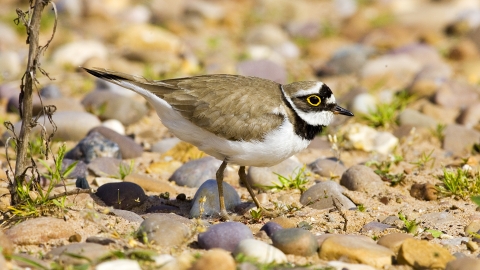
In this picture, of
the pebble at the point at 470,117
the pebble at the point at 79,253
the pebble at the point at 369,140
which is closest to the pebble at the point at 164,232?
the pebble at the point at 79,253

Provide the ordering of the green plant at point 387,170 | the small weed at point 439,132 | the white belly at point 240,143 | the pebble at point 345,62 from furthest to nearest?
the pebble at point 345,62, the small weed at point 439,132, the green plant at point 387,170, the white belly at point 240,143

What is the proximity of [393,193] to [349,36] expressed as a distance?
7.45 meters

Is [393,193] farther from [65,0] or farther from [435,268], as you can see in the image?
[65,0]

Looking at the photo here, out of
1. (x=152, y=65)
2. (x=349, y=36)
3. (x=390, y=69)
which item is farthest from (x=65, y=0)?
(x=390, y=69)

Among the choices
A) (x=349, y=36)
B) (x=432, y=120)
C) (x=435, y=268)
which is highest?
(x=349, y=36)

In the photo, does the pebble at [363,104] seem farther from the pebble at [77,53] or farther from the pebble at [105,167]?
the pebble at [77,53]

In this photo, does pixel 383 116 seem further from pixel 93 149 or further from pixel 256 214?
pixel 93 149

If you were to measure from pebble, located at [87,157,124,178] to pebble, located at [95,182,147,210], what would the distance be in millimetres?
655

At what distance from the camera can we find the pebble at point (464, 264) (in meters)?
4.42

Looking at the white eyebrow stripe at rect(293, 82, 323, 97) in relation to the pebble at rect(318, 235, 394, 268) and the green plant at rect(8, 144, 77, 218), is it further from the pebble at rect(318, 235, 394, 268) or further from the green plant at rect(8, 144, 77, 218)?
the green plant at rect(8, 144, 77, 218)

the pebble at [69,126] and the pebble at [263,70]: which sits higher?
the pebble at [263,70]

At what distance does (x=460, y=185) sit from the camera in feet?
20.8

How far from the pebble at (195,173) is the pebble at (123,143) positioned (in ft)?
2.77

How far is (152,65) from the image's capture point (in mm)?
11078
